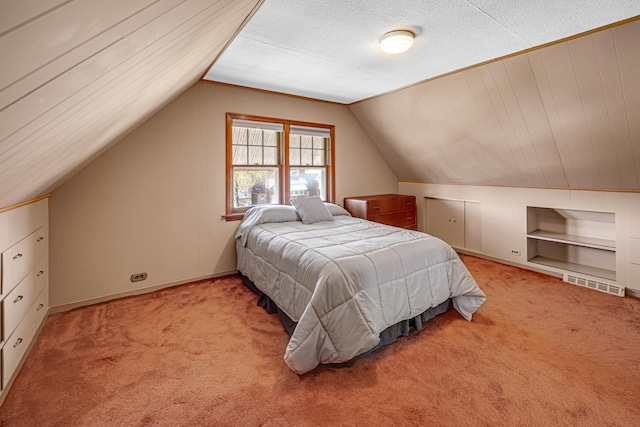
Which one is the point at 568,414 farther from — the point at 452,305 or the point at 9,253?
the point at 9,253

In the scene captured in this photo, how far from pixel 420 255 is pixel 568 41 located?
1.91 m

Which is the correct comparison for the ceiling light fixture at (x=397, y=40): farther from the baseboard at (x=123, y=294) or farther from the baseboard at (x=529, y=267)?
the baseboard at (x=529, y=267)

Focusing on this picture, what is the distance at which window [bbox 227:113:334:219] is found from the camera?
3.89 m

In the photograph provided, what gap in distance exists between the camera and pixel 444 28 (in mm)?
2275

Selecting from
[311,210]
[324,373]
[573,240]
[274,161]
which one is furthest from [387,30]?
[573,240]

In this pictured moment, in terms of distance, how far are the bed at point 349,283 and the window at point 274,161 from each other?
0.89 meters

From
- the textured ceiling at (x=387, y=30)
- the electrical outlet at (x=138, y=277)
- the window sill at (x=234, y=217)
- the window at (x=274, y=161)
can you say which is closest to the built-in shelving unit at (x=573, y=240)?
the textured ceiling at (x=387, y=30)

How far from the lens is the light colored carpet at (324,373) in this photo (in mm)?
1674

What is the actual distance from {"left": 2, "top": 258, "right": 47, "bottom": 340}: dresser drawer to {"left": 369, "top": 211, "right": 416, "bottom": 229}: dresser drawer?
11.6 feet

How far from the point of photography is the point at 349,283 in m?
2.09

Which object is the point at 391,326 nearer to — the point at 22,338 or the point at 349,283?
the point at 349,283

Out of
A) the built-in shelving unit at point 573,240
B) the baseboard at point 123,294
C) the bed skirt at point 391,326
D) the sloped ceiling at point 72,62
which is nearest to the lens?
the sloped ceiling at point 72,62

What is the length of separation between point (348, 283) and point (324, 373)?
1.89 ft

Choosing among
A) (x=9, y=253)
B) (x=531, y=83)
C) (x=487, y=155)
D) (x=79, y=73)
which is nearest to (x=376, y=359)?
(x=79, y=73)
